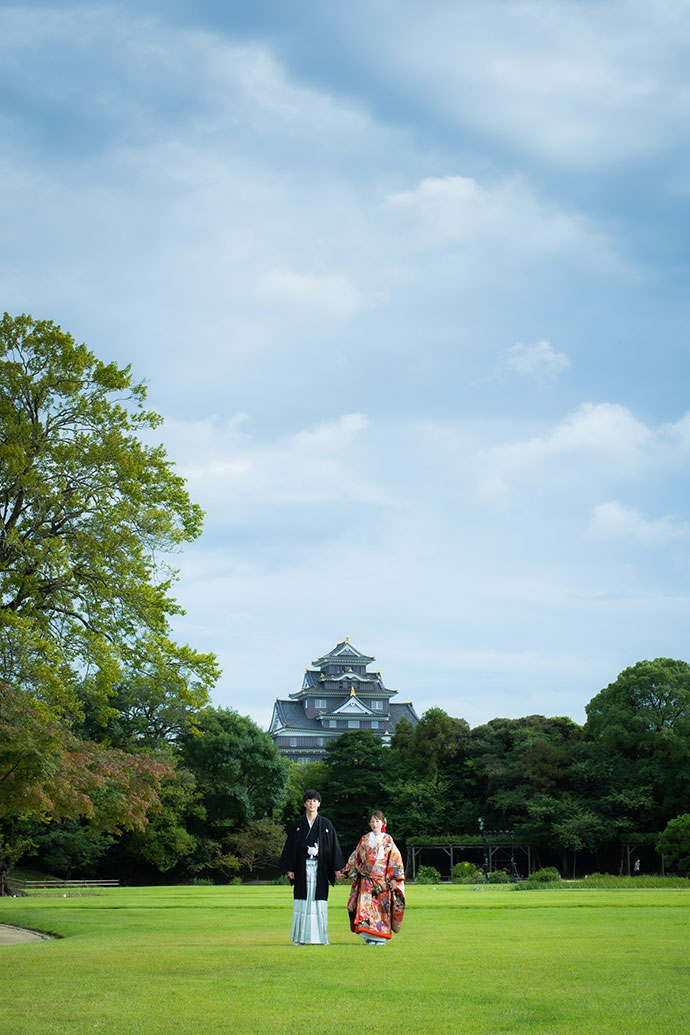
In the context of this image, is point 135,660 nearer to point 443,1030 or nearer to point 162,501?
point 162,501

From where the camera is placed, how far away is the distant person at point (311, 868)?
1085 centimetres

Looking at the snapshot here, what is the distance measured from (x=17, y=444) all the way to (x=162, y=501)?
290 centimetres

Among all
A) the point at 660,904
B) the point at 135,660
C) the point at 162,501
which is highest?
the point at 162,501

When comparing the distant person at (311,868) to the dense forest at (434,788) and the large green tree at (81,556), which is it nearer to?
the large green tree at (81,556)

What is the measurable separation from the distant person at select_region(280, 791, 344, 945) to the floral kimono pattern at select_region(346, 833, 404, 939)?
0.95 ft

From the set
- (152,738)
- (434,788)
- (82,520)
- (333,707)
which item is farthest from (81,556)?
(333,707)

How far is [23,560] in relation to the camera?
1614 cm

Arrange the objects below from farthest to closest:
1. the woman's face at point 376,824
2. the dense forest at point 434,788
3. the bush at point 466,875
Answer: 1. the dense forest at point 434,788
2. the bush at point 466,875
3. the woman's face at point 376,824

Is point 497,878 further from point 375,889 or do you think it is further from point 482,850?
point 375,889

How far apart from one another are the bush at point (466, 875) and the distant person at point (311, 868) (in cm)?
3244

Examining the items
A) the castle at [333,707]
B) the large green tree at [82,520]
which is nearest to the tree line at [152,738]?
the large green tree at [82,520]

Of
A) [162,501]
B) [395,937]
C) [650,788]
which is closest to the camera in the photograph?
[395,937]

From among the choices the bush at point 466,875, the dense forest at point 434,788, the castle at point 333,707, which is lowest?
the bush at point 466,875

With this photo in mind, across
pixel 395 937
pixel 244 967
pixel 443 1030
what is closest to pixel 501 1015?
pixel 443 1030
